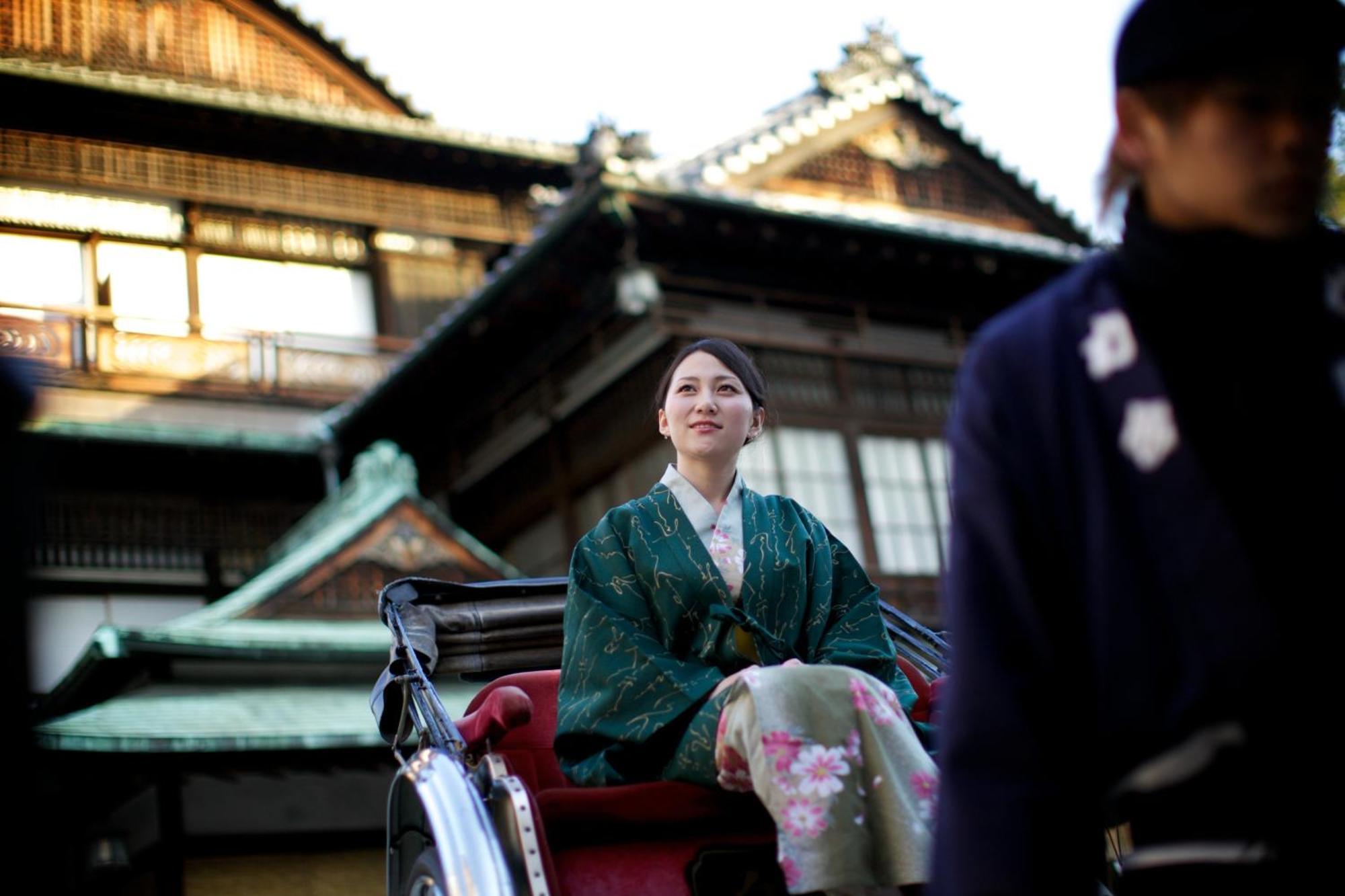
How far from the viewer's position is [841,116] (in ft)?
51.9

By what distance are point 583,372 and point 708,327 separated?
1.28 metres

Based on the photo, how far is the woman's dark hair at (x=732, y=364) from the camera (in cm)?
378

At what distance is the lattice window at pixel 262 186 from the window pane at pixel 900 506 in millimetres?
6696

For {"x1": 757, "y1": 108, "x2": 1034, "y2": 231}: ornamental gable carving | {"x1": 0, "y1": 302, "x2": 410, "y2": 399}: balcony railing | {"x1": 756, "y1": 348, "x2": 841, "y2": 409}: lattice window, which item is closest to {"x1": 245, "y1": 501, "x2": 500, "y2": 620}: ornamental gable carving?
{"x1": 756, "y1": 348, "x2": 841, "y2": 409}: lattice window

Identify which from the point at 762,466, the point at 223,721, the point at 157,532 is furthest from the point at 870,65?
the point at 223,721

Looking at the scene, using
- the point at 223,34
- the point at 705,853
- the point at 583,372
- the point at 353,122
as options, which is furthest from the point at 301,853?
the point at 223,34

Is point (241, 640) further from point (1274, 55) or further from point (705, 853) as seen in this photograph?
point (1274, 55)

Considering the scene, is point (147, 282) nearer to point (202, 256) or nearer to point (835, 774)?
point (202, 256)

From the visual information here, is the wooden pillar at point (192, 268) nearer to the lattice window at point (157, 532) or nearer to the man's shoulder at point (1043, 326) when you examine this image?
the lattice window at point (157, 532)

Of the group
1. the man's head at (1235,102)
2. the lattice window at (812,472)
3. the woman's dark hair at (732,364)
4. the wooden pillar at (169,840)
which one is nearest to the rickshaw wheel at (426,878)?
the woman's dark hair at (732,364)

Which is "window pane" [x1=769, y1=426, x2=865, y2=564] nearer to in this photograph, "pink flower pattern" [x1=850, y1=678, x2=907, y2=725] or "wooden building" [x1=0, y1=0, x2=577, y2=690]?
"wooden building" [x1=0, y1=0, x2=577, y2=690]

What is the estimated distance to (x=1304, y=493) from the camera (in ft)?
5.22

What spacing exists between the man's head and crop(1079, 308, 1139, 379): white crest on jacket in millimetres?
136

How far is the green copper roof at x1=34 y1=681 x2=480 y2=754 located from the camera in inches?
336
